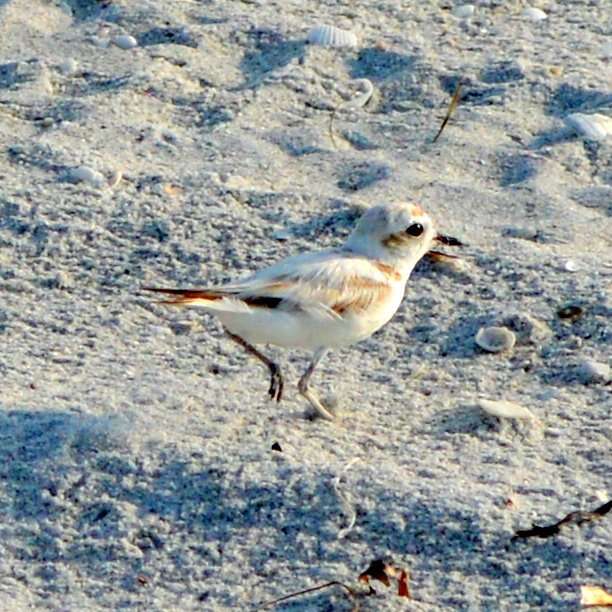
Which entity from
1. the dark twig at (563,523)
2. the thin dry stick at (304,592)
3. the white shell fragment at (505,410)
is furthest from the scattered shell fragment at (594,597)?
the white shell fragment at (505,410)

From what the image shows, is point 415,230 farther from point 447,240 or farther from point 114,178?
point 114,178

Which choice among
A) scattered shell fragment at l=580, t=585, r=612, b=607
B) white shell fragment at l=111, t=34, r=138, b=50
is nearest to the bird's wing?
scattered shell fragment at l=580, t=585, r=612, b=607

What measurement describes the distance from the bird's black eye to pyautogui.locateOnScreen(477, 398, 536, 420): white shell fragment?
0.53m

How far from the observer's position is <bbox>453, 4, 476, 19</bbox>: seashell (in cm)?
660

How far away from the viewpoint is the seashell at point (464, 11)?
660cm

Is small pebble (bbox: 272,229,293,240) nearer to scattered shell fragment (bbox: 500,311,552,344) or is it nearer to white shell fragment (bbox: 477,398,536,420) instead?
scattered shell fragment (bbox: 500,311,552,344)

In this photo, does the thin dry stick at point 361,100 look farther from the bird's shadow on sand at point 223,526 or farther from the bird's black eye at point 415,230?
the bird's shadow on sand at point 223,526

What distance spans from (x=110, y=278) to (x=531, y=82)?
6.17ft

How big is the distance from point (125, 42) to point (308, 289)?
2.47 metres

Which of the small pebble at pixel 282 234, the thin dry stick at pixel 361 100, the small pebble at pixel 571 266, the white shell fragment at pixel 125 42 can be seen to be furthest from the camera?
A: the white shell fragment at pixel 125 42

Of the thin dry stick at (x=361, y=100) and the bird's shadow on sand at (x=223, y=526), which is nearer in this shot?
the bird's shadow on sand at (x=223, y=526)

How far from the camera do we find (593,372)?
4582 mm

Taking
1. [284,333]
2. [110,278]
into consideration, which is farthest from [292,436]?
[110,278]

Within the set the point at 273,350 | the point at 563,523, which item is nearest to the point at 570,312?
the point at 273,350
